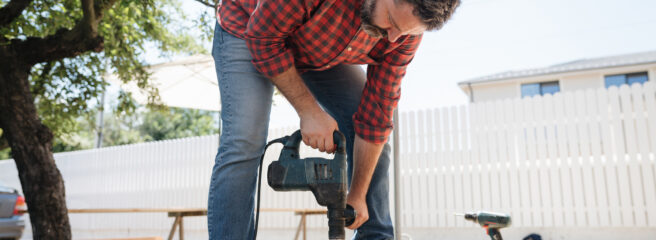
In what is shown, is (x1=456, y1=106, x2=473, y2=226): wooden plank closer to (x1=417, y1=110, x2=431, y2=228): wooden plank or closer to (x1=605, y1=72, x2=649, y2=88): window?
(x1=417, y1=110, x2=431, y2=228): wooden plank

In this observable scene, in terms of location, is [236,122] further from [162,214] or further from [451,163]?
[162,214]

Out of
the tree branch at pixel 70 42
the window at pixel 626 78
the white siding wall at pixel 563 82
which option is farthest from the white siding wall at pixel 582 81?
the tree branch at pixel 70 42

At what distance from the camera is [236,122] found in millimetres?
1368

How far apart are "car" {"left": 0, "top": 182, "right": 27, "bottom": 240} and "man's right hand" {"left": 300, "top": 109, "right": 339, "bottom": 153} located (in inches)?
272

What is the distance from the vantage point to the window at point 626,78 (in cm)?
1602

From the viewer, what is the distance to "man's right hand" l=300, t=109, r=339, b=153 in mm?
1355

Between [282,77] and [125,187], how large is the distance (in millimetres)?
9359

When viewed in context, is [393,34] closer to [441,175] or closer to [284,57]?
[284,57]

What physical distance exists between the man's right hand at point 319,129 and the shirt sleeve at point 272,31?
0.15 m

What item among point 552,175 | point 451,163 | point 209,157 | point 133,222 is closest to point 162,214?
point 133,222

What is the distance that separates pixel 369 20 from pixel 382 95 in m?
0.32

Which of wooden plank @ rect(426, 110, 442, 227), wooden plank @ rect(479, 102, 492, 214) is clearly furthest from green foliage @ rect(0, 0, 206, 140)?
wooden plank @ rect(479, 102, 492, 214)

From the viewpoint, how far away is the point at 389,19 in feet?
4.05

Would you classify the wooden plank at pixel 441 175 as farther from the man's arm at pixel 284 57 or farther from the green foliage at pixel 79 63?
the man's arm at pixel 284 57
